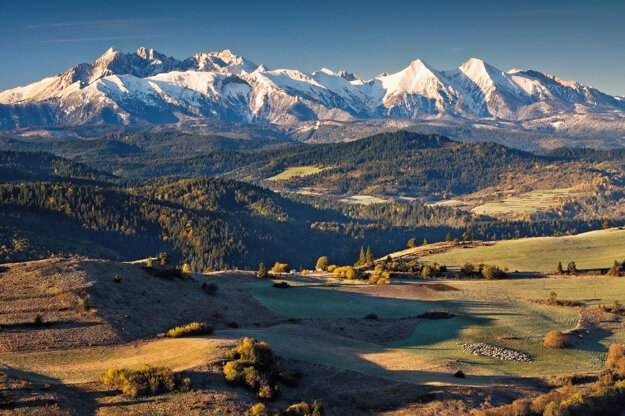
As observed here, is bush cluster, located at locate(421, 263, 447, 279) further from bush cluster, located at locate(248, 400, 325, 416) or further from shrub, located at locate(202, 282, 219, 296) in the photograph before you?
bush cluster, located at locate(248, 400, 325, 416)

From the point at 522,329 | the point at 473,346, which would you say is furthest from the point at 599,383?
the point at 522,329

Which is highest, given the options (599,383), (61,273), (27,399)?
(61,273)

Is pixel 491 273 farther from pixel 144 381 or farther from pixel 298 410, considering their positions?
pixel 144 381

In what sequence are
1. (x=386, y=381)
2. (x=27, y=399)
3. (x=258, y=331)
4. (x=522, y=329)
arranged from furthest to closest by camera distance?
(x=522, y=329)
(x=258, y=331)
(x=386, y=381)
(x=27, y=399)

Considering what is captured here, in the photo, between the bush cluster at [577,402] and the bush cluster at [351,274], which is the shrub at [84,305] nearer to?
the bush cluster at [577,402]

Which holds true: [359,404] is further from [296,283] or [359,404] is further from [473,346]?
[296,283]

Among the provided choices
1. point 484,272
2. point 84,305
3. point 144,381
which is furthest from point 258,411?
point 484,272
